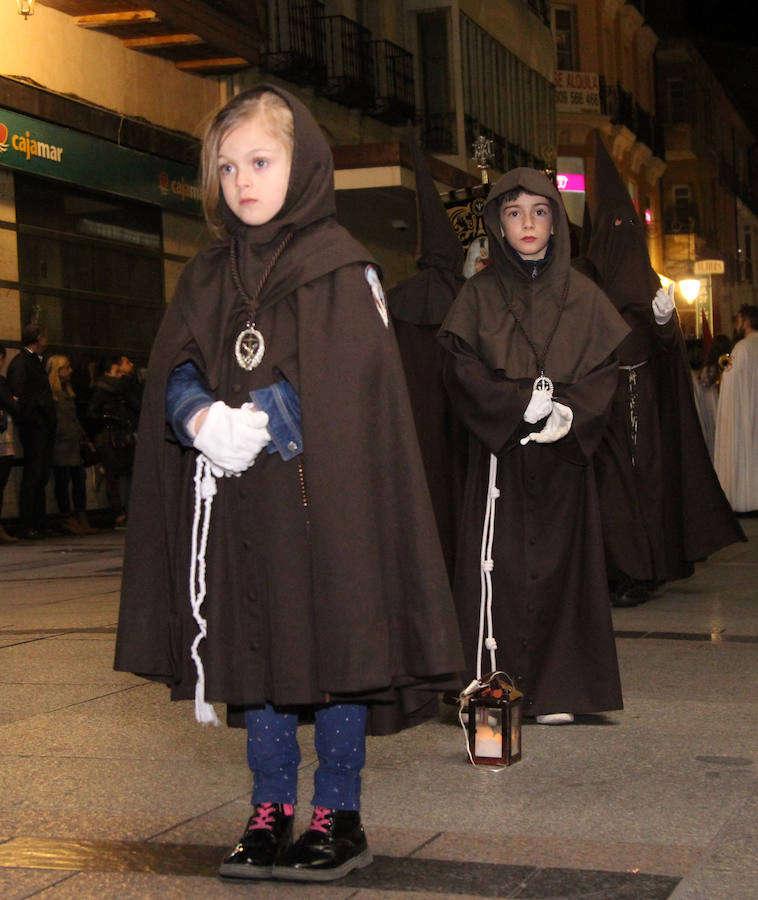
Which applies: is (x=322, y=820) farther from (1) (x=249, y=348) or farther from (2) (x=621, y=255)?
(2) (x=621, y=255)

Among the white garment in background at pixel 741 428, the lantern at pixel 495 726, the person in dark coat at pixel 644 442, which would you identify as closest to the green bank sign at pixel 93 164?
the white garment in background at pixel 741 428

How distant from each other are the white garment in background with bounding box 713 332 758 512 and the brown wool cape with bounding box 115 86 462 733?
40.6 feet

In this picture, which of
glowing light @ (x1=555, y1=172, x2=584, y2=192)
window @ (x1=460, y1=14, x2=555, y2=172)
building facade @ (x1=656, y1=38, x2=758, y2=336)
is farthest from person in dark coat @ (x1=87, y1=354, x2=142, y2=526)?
building facade @ (x1=656, y1=38, x2=758, y2=336)

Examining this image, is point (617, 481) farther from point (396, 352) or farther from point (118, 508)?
point (118, 508)

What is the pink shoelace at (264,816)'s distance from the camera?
384 centimetres

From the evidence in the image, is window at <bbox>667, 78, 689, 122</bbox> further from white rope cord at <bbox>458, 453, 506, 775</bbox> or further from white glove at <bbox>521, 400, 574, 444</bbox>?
white glove at <bbox>521, 400, 574, 444</bbox>

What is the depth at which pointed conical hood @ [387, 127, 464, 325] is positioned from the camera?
7.97 metres

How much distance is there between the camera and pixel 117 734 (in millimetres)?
5469

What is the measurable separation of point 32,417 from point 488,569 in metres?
9.27

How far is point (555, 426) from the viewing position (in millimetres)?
5359

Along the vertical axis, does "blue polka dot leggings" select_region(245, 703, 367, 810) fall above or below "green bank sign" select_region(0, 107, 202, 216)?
below

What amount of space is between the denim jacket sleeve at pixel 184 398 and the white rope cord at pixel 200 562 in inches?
3.6

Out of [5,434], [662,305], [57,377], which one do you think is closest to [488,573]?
[662,305]

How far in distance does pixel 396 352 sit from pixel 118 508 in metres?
13.0
